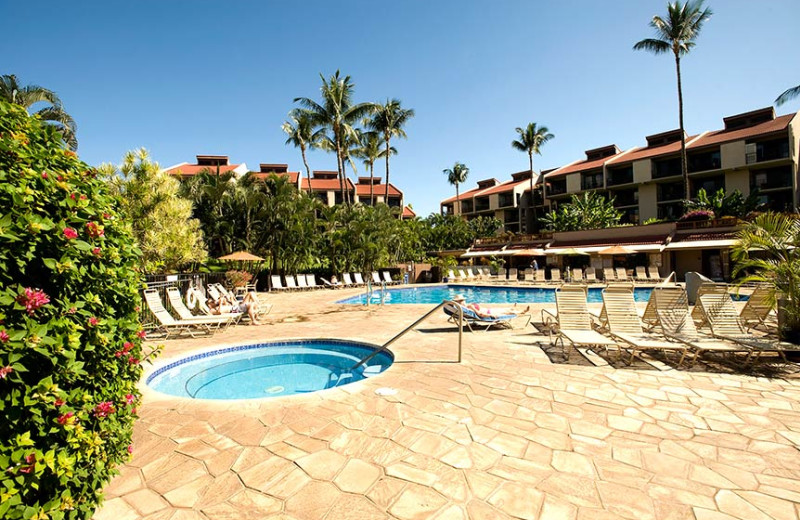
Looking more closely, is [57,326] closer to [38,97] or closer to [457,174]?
[38,97]

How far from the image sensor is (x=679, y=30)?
91.2 feet

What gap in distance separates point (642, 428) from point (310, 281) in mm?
21597

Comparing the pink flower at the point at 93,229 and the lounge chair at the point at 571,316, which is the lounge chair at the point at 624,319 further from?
the pink flower at the point at 93,229

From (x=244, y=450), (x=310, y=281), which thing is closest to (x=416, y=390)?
(x=244, y=450)

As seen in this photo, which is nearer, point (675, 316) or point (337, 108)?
point (675, 316)

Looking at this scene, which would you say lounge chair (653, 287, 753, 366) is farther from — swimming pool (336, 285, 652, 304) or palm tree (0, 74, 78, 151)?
palm tree (0, 74, 78, 151)

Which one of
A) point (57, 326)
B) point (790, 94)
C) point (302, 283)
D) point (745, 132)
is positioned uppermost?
point (745, 132)

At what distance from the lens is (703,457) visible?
313 centimetres

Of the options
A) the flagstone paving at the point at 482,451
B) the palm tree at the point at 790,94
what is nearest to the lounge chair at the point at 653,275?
the palm tree at the point at 790,94

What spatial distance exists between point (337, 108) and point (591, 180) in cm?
3306

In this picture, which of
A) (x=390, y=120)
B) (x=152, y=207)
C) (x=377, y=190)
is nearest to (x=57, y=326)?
(x=152, y=207)

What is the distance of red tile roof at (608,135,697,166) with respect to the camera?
130 ft

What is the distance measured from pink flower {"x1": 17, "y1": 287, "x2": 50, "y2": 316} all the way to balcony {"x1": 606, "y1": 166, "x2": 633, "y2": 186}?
49.5 m

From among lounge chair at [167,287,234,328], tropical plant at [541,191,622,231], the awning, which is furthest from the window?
lounge chair at [167,287,234,328]
